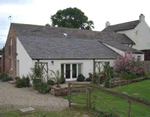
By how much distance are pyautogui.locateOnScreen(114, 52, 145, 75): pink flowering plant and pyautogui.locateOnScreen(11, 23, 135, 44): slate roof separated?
33.3 ft

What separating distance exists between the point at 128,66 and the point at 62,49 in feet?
24.7

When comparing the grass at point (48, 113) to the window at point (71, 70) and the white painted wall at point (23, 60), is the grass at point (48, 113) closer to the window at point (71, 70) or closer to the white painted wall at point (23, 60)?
the white painted wall at point (23, 60)

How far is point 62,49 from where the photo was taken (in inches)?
755

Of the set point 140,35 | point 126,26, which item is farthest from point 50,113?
point 126,26

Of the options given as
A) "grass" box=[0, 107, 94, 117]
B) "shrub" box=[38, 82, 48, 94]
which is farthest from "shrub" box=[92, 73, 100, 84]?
"grass" box=[0, 107, 94, 117]

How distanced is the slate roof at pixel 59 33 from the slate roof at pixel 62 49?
343 centimetres

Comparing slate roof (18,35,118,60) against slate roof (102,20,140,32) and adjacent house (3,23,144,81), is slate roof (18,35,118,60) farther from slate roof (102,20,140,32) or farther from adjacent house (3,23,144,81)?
slate roof (102,20,140,32)

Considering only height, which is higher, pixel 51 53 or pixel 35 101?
pixel 51 53

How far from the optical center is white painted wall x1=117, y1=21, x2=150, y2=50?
109ft

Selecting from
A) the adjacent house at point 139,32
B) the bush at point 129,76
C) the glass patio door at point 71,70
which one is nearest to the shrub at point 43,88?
the glass patio door at point 71,70

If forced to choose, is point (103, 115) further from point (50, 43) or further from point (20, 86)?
point (50, 43)

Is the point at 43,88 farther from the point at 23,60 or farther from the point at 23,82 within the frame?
the point at 23,60

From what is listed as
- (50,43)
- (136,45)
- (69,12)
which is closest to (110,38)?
(136,45)

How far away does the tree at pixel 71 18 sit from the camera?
48.4 meters
